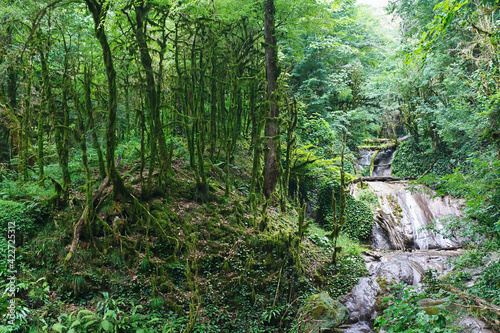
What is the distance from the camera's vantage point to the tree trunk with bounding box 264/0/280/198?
27.1 feet

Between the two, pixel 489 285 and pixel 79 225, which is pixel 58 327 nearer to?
pixel 79 225

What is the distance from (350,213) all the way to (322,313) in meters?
6.48

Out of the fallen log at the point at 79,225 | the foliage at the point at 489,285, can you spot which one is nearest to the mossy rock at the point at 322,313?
the foliage at the point at 489,285

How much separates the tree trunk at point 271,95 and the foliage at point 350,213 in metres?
3.56

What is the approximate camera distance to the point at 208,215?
273 inches

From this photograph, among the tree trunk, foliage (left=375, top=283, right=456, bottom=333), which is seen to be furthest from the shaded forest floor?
foliage (left=375, top=283, right=456, bottom=333)

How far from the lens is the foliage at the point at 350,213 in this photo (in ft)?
36.9

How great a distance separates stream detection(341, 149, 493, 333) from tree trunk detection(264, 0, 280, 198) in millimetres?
2430

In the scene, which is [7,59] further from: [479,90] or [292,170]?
[479,90]

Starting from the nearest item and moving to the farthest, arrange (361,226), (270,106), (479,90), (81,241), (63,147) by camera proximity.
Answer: (81,241)
(63,147)
(270,106)
(479,90)
(361,226)

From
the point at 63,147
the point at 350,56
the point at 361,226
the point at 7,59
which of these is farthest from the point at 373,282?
the point at 350,56

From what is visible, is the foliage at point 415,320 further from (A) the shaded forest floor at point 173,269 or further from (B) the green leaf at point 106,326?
(B) the green leaf at point 106,326

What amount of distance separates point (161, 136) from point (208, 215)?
6.86ft

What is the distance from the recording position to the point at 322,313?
5668 millimetres
